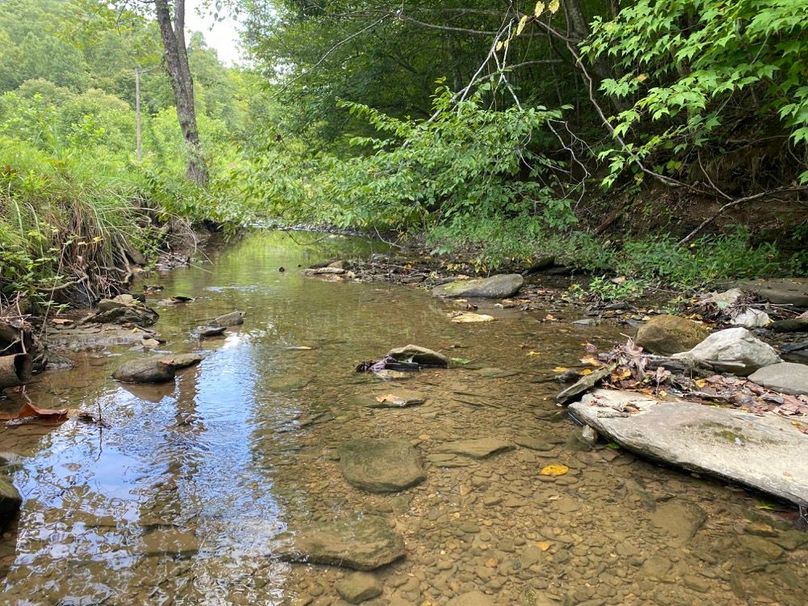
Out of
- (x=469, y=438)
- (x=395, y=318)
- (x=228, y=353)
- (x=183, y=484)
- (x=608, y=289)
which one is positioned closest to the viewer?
(x=183, y=484)

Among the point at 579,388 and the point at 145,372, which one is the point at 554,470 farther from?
the point at 145,372

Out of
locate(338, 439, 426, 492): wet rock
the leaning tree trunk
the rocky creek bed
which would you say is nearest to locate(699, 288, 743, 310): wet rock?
the rocky creek bed

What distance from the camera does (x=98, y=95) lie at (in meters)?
42.3

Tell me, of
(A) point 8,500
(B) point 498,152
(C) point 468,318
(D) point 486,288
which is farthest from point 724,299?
(A) point 8,500

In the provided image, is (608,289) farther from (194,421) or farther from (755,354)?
(194,421)

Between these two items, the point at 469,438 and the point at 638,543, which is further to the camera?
the point at 469,438

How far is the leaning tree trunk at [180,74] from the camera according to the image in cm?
1352

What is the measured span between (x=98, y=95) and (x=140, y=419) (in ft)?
160

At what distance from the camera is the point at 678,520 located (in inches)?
92.7

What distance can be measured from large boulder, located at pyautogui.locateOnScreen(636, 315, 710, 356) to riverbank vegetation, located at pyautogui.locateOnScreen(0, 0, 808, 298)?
5.35 ft

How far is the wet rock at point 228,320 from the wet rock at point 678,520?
184 inches

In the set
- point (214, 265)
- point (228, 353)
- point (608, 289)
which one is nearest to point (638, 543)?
point (228, 353)

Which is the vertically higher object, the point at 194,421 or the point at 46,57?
the point at 46,57

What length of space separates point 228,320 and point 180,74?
1094 cm
